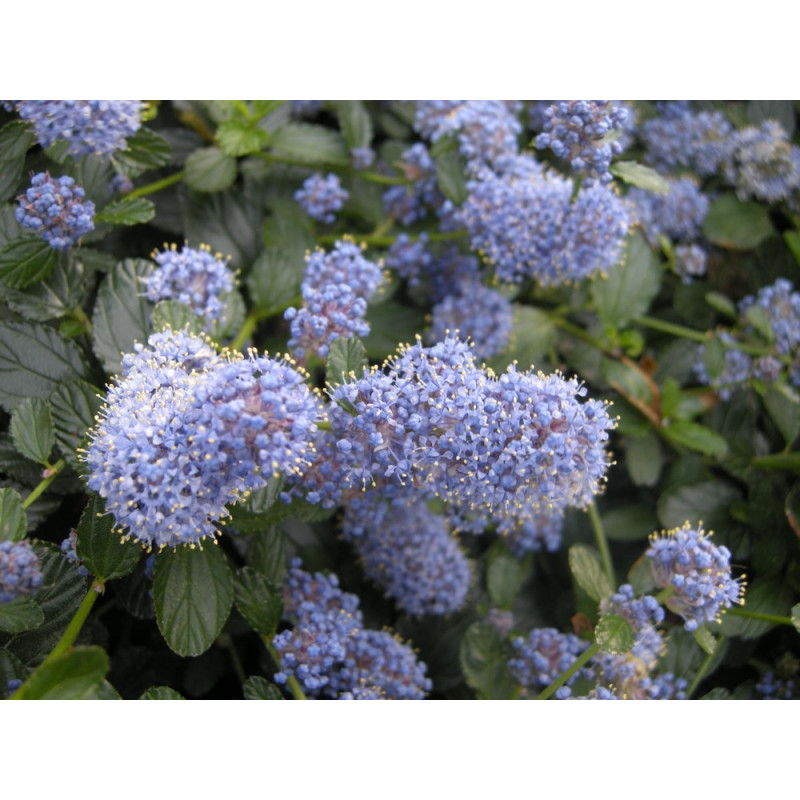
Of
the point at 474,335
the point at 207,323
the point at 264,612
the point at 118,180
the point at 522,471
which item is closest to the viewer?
the point at 522,471

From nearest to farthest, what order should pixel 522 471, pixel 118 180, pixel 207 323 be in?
1. pixel 522 471
2. pixel 207 323
3. pixel 118 180

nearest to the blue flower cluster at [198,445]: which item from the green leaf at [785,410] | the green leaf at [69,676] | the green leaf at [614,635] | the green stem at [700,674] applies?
the green leaf at [69,676]

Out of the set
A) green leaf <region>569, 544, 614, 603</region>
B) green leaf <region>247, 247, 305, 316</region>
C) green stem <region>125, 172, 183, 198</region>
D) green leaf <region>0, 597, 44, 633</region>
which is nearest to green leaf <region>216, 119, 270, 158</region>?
green stem <region>125, 172, 183, 198</region>

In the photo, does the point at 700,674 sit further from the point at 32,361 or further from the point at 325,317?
the point at 32,361

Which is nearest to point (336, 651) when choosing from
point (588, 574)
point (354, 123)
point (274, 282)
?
point (588, 574)

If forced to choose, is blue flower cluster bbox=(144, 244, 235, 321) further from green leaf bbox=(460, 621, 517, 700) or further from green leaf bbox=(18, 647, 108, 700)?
green leaf bbox=(460, 621, 517, 700)
